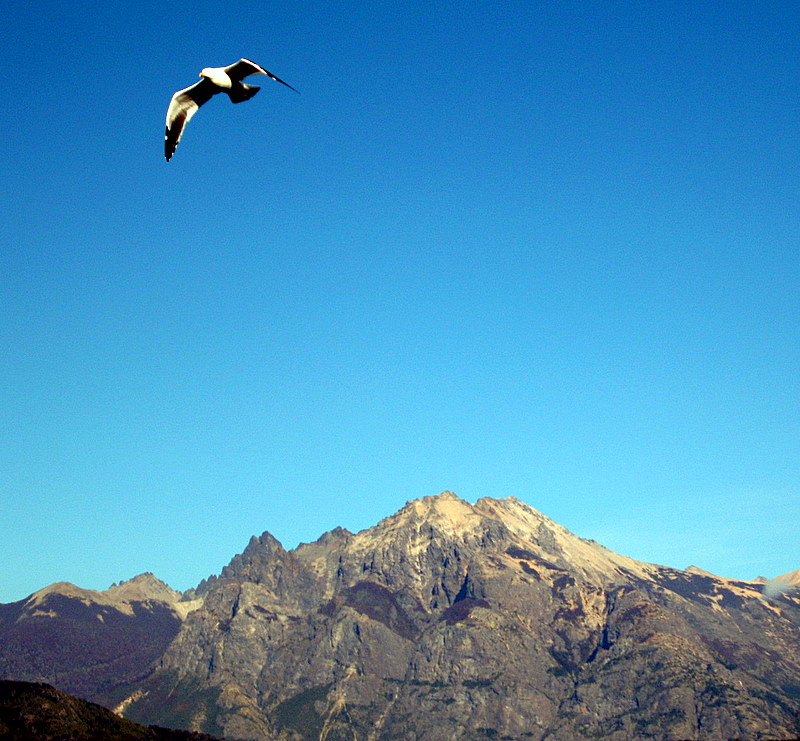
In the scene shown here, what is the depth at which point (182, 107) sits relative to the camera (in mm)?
44969

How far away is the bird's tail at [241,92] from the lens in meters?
45.6

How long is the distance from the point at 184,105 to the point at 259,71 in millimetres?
4025

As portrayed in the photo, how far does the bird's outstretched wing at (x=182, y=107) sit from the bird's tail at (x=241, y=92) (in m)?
0.73

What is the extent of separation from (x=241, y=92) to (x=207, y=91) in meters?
1.61

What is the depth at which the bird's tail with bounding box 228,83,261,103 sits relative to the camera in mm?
45562

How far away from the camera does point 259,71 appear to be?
44156 mm

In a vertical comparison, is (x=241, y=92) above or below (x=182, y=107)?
above

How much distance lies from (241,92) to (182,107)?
2935 millimetres

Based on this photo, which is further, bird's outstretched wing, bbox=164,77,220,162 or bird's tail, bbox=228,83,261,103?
bird's tail, bbox=228,83,261,103

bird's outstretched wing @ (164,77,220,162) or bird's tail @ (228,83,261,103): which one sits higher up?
bird's tail @ (228,83,261,103)

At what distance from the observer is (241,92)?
45.8m

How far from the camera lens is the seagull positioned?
145 ft

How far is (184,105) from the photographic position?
4506 cm

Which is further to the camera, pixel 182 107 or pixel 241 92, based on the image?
pixel 241 92
